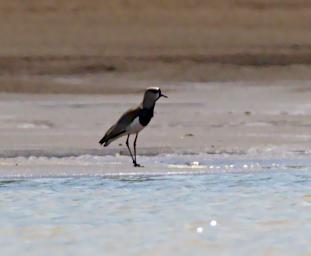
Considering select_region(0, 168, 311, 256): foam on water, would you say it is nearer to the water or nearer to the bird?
the water

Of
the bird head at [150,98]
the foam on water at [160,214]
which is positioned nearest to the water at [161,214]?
the foam on water at [160,214]

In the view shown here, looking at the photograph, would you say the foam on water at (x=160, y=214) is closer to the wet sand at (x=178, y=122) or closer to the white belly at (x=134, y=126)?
the white belly at (x=134, y=126)

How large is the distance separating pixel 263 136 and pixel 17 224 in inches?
197

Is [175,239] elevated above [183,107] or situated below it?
below

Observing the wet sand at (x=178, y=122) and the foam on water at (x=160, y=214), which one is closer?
the foam on water at (x=160, y=214)

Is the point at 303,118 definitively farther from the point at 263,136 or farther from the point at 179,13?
the point at 179,13

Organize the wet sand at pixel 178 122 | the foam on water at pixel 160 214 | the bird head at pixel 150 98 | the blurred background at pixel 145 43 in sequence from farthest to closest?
1. the blurred background at pixel 145 43
2. the wet sand at pixel 178 122
3. the bird head at pixel 150 98
4. the foam on water at pixel 160 214

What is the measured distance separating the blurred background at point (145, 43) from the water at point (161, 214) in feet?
27.0

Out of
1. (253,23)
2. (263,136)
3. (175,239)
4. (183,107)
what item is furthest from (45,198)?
(253,23)

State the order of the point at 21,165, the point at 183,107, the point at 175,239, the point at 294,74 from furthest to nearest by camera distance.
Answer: the point at 294,74
the point at 183,107
the point at 21,165
the point at 175,239

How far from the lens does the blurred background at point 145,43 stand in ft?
63.1

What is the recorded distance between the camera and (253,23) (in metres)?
22.9

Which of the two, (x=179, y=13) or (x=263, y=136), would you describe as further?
(x=179, y=13)

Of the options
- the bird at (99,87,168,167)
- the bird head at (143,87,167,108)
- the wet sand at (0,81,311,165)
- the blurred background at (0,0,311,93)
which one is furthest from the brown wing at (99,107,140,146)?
the blurred background at (0,0,311,93)
